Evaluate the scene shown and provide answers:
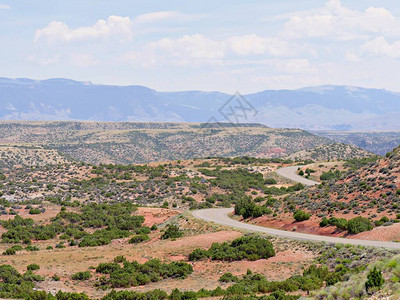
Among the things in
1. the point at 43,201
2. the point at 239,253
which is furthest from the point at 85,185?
the point at 239,253

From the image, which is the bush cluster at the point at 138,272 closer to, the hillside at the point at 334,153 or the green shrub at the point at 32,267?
the green shrub at the point at 32,267

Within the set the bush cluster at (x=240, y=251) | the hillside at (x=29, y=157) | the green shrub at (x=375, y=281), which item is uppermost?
the green shrub at (x=375, y=281)

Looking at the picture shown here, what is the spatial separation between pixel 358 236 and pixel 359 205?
333 inches

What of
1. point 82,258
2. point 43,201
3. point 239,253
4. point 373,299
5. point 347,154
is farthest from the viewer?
point 347,154

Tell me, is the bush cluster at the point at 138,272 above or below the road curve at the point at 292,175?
above

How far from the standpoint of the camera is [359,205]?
44.0 metres

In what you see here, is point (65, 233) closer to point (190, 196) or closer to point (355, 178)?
point (190, 196)

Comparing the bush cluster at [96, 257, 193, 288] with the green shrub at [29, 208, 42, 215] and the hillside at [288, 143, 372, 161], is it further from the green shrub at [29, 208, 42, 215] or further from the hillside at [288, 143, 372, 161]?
the hillside at [288, 143, 372, 161]

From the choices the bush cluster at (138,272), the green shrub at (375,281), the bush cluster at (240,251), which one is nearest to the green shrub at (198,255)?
the bush cluster at (240,251)

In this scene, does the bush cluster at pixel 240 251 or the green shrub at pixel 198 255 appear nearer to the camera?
the bush cluster at pixel 240 251

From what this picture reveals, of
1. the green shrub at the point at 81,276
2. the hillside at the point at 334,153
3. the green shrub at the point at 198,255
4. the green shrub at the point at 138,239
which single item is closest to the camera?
the green shrub at the point at 81,276

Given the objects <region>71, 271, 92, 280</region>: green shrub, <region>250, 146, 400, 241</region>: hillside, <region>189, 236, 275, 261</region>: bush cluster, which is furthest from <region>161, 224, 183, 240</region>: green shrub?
<region>71, 271, 92, 280</region>: green shrub

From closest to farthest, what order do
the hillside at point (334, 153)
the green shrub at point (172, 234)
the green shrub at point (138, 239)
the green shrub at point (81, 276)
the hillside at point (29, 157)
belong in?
the green shrub at point (81, 276)
the green shrub at point (172, 234)
the green shrub at point (138, 239)
the hillside at point (334, 153)
the hillside at point (29, 157)

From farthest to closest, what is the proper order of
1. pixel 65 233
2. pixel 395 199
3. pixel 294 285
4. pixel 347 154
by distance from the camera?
pixel 347 154 → pixel 65 233 → pixel 395 199 → pixel 294 285
